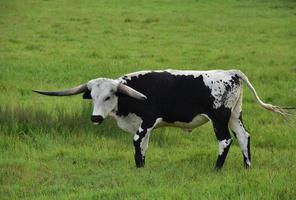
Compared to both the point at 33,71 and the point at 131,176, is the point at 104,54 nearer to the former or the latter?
the point at 33,71

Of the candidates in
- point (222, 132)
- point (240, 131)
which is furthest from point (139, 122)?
point (240, 131)

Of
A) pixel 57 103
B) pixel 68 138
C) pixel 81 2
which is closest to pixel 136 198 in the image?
pixel 68 138

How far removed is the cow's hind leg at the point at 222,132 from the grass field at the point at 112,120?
0.60ft

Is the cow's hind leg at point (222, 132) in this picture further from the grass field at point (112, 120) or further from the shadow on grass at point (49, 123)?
the shadow on grass at point (49, 123)

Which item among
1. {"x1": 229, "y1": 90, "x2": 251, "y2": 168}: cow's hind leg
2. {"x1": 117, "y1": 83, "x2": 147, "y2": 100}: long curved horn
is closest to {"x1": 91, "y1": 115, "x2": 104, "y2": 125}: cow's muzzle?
{"x1": 117, "y1": 83, "x2": 147, "y2": 100}: long curved horn

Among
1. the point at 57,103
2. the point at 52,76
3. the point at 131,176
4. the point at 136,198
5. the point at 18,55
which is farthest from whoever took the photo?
the point at 18,55

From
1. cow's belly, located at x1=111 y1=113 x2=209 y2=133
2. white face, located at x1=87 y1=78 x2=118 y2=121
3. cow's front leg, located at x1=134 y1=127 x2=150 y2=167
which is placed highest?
white face, located at x1=87 y1=78 x2=118 y2=121

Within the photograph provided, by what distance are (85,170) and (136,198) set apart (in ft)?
5.21

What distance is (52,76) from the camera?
14.8 m

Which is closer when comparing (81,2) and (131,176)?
(131,176)

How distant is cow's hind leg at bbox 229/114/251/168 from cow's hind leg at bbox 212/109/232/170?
0.24 metres

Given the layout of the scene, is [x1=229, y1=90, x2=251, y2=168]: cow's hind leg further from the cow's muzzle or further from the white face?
the cow's muzzle

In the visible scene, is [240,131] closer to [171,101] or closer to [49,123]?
[171,101]

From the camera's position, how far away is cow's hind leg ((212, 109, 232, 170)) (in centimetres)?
766
